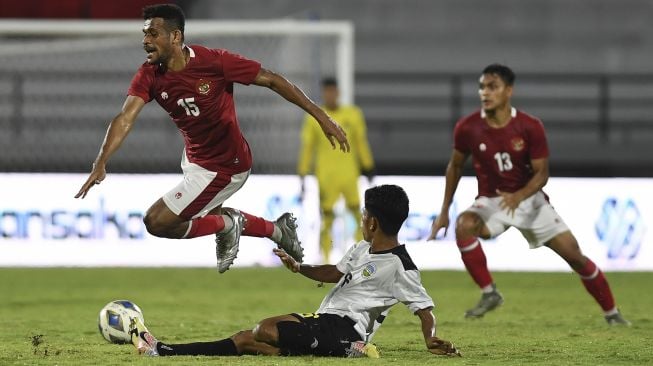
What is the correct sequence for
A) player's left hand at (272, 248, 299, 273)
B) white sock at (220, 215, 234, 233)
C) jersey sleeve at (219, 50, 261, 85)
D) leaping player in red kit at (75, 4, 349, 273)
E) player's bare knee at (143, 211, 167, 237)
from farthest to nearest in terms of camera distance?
white sock at (220, 215, 234, 233) < player's bare knee at (143, 211, 167, 237) < jersey sleeve at (219, 50, 261, 85) < leaping player in red kit at (75, 4, 349, 273) < player's left hand at (272, 248, 299, 273)

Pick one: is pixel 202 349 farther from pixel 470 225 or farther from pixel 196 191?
pixel 470 225

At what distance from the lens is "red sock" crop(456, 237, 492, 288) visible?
9.19 meters

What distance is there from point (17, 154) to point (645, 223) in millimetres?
7236

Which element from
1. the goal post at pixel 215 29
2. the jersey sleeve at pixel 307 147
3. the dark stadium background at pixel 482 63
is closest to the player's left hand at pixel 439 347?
the jersey sleeve at pixel 307 147

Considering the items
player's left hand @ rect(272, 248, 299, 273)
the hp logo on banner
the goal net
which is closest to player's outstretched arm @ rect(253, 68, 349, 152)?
player's left hand @ rect(272, 248, 299, 273)

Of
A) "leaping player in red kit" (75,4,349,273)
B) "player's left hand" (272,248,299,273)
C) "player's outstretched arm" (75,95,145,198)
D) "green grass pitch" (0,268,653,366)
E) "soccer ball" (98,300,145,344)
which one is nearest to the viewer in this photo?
"player's left hand" (272,248,299,273)

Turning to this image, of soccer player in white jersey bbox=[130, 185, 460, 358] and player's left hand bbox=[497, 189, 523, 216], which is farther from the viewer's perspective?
player's left hand bbox=[497, 189, 523, 216]

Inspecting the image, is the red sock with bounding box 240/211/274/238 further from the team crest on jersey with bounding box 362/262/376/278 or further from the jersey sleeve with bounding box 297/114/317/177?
the jersey sleeve with bounding box 297/114/317/177

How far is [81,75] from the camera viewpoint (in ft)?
50.0

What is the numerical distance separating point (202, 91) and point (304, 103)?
63cm

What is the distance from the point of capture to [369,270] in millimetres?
6566

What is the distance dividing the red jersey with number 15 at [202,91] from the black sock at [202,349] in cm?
163

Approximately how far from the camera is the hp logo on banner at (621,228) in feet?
45.0

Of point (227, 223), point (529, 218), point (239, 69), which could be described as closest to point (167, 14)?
point (239, 69)
